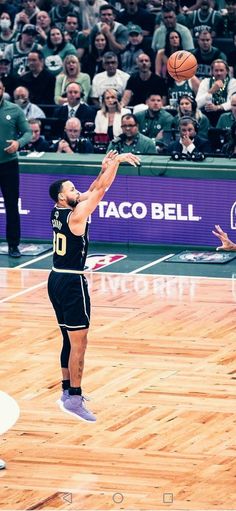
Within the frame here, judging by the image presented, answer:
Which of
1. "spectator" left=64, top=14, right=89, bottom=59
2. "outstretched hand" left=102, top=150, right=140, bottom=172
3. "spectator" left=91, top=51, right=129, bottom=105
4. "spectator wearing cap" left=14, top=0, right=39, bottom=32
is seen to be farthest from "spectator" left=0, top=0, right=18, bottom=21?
"outstretched hand" left=102, top=150, right=140, bottom=172

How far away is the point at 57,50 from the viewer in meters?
24.3

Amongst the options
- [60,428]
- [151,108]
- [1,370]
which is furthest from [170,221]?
[60,428]

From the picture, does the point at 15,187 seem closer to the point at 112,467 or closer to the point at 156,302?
the point at 156,302

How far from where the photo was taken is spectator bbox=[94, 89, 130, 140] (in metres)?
21.2

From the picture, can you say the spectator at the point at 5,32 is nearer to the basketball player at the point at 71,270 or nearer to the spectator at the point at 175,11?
the spectator at the point at 175,11

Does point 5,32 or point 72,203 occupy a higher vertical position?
point 5,32

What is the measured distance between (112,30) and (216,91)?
323 cm

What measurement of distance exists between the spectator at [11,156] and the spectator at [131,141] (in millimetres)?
1422

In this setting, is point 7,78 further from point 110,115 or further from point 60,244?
point 60,244

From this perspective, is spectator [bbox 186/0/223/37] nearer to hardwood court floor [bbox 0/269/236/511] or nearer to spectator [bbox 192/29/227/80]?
spectator [bbox 192/29/227/80]

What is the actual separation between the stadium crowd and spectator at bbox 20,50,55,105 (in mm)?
16

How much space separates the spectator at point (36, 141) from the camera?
21219 mm

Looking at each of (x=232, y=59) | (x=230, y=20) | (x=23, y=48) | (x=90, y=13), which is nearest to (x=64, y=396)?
(x=232, y=59)

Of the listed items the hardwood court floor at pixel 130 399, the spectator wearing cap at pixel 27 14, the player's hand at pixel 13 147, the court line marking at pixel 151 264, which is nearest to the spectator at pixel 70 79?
the spectator wearing cap at pixel 27 14
